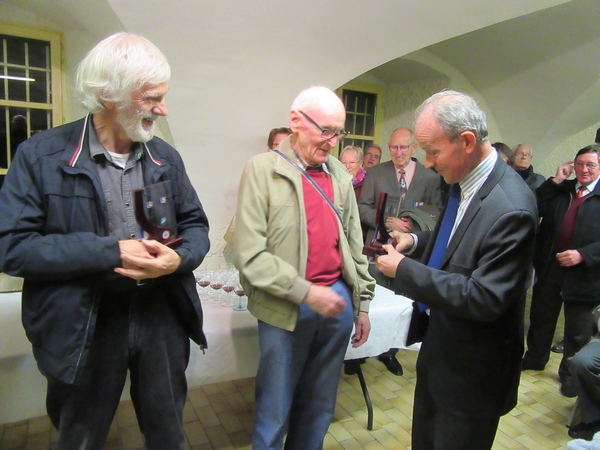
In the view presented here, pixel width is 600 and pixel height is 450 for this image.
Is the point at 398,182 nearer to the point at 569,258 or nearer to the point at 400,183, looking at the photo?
the point at 400,183

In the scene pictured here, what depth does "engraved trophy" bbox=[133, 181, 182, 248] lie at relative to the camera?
3.59 ft

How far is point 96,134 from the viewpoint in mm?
1236

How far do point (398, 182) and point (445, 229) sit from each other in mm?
1470

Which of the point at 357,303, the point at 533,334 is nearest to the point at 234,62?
the point at 357,303

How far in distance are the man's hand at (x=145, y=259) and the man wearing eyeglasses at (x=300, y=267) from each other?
0.31 m

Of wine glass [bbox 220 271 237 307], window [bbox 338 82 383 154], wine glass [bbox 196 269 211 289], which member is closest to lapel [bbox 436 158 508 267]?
wine glass [bbox 220 271 237 307]

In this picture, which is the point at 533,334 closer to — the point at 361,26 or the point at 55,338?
the point at 361,26

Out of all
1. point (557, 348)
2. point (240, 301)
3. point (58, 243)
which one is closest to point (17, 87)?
point (240, 301)

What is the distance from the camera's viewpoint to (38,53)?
3.51 m

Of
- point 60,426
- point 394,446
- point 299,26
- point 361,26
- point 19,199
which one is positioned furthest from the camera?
point 361,26

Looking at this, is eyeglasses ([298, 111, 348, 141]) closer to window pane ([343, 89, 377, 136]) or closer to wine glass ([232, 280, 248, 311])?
wine glass ([232, 280, 248, 311])

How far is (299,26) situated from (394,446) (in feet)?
8.96

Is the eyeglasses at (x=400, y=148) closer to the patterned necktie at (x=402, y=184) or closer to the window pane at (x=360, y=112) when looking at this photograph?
the patterned necktie at (x=402, y=184)

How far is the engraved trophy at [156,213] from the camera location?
1096 millimetres
